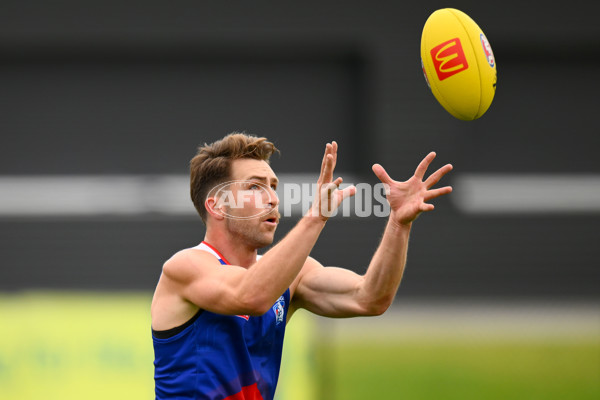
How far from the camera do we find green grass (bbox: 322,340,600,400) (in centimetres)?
600

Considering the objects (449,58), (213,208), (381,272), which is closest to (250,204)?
(213,208)

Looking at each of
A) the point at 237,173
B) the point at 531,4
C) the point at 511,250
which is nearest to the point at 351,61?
the point at 531,4

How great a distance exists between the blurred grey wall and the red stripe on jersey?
8441 mm

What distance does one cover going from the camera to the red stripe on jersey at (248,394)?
3.55 metres

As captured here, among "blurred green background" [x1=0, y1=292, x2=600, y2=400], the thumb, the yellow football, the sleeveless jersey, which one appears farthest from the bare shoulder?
"blurred green background" [x1=0, y1=292, x2=600, y2=400]

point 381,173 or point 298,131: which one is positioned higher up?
point 298,131

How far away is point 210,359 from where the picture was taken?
138 inches

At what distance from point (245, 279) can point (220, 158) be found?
34.0 inches

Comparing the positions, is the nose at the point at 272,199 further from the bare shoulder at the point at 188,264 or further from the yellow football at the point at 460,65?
the yellow football at the point at 460,65

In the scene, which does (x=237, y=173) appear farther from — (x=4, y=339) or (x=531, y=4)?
(x=531, y=4)

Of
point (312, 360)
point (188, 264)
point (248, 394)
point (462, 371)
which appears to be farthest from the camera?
point (462, 371)

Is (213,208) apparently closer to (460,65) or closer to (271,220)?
(271,220)

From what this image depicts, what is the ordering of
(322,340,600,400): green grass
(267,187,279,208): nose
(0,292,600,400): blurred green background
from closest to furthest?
(267,187,279,208): nose → (0,292,600,400): blurred green background → (322,340,600,400): green grass

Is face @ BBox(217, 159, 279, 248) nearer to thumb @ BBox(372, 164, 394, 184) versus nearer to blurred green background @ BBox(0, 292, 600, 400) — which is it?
thumb @ BBox(372, 164, 394, 184)
